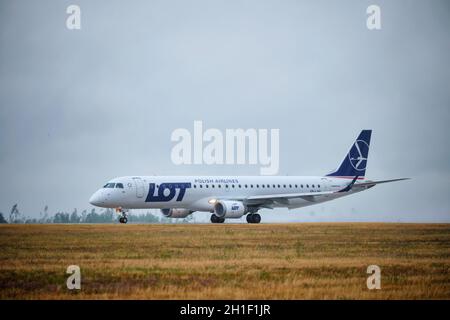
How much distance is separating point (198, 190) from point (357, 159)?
2185 centimetres

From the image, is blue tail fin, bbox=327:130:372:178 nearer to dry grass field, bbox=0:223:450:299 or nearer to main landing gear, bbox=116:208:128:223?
main landing gear, bbox=116:208:128:223

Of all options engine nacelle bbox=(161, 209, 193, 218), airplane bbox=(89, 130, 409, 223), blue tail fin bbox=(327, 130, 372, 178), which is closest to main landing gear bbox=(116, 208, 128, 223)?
airplane bbox=(89, 130, 409, 223)

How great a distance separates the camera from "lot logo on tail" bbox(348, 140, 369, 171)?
3167 inches

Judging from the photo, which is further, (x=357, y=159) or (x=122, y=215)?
(x=357, y=159)

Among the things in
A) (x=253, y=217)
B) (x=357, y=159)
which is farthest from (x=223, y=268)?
(x=357, y=159)

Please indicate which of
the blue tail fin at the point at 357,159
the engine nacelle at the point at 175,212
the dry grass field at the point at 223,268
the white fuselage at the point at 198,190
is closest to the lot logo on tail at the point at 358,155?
the blue tail fin at the point at 357,159

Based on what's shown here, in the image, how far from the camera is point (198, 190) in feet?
215

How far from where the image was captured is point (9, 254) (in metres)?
29.5

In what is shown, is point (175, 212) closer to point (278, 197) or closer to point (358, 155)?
point (278, 197)

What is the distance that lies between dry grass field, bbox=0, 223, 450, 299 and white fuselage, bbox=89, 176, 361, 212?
22.8 meters

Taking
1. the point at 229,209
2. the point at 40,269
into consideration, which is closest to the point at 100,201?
the point at 229,209

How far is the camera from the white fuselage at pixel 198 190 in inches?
2437
